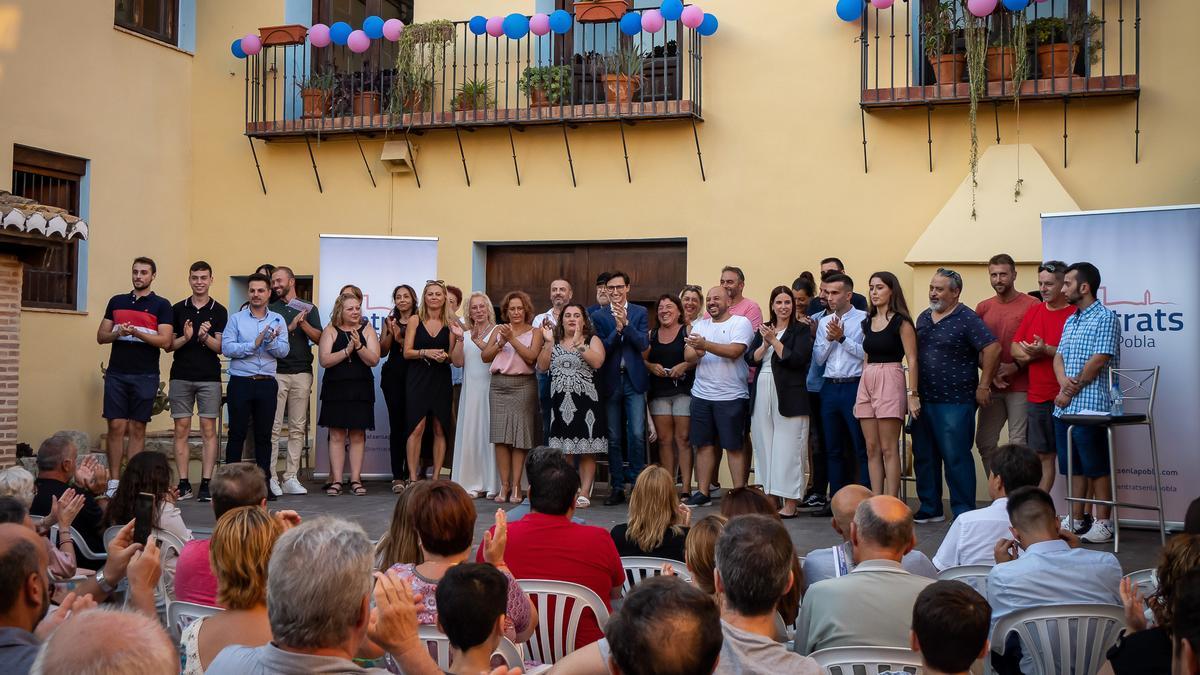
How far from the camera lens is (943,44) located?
974 centimetres

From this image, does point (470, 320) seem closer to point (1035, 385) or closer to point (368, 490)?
point (368, 490)

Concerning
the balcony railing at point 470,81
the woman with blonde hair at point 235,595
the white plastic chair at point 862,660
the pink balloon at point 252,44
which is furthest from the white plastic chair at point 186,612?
the pink balloon at point 252,44

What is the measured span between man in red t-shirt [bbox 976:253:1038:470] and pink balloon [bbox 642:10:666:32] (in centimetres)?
400

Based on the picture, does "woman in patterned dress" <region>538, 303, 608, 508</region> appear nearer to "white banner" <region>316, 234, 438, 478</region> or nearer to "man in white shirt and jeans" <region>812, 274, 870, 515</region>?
"man in white shirt and jeans" <region>812, 274, 870, 515</region>

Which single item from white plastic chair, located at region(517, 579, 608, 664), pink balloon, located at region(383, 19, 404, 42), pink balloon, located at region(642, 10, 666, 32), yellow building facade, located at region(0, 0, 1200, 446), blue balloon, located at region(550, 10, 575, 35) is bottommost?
white plastic chair, located at region(517, 579, 608, 664)

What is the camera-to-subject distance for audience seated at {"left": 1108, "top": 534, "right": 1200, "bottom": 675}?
292cm

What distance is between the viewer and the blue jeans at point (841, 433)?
786 centimetres

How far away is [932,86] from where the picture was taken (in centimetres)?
977

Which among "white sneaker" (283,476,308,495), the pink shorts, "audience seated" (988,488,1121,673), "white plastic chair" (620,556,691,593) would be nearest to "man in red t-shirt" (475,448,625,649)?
"white plastic chair" (620,556,691,593)

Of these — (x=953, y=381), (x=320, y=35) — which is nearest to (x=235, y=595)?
(x=953, y=381)

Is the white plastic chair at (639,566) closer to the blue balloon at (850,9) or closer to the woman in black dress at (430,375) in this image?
the woman in black dress at (430,375)

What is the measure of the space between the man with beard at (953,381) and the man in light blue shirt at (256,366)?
4.75m

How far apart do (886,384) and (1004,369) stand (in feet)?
2.64

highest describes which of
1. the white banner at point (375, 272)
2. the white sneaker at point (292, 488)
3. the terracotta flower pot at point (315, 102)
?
the terracotta flower pot at point (315, 102)
